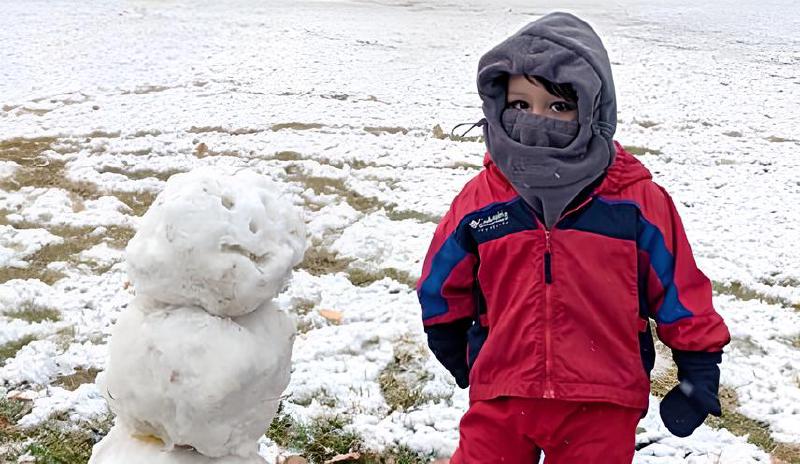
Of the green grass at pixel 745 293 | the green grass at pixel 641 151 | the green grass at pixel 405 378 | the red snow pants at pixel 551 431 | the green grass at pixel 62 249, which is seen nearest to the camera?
the red snow pants at pixel 551 431

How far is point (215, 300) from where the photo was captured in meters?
1.62

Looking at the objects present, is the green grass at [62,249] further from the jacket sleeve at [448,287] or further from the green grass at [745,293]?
the green grass at [745,293]

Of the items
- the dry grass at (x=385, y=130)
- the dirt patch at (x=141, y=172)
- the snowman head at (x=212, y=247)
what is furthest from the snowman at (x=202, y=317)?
the dry grass at (x=385, y=130)

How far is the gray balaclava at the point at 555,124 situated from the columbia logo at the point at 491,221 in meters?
0.08

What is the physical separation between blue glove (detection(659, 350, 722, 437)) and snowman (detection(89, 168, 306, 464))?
113 cm

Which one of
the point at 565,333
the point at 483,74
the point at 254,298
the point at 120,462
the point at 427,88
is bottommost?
the point at 427,88

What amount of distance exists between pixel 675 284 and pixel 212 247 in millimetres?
1232

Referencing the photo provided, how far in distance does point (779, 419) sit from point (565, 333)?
181cm

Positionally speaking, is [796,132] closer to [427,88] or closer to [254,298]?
[427,88]

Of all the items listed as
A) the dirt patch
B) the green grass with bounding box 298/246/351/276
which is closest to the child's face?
the green grass with bounding box 298/246/351/276

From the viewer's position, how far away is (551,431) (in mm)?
2086

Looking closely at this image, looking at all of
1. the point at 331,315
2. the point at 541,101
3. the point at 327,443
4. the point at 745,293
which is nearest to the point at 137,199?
the point at 331,315

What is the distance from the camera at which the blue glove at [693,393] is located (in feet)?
6.67

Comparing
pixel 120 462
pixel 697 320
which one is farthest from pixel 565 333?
pixel 120 462
